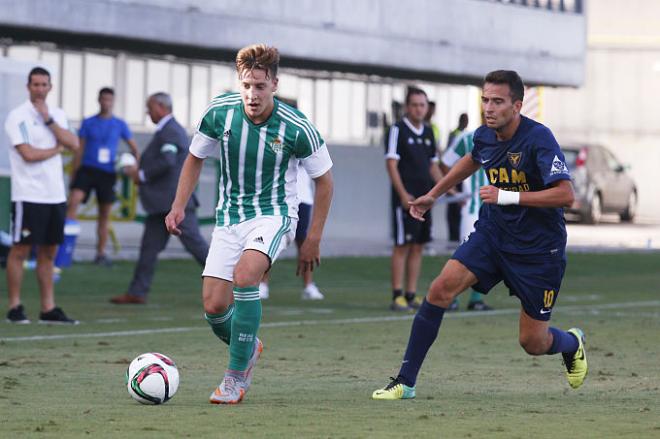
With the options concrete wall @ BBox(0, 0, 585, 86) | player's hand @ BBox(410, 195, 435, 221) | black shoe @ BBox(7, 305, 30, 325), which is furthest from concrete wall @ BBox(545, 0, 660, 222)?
player's hand @ BBox(410, 195, 435, 221)

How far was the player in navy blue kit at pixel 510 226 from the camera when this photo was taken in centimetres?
884

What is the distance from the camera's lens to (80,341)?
40.3 feet

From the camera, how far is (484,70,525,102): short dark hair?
8.87 m

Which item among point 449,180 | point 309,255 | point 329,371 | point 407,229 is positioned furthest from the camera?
point 407,229

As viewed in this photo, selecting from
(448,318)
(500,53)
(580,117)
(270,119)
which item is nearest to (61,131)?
(448,318)

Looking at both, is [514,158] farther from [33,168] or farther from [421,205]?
[33,168]

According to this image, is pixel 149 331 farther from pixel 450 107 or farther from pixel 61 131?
pixel 450 107

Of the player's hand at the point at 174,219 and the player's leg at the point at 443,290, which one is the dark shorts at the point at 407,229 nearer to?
the player's leg at the point at 443,290

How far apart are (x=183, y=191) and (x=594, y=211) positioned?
28652mm

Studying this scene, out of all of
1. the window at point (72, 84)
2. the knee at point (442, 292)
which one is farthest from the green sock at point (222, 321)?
the window at point (72, 84)

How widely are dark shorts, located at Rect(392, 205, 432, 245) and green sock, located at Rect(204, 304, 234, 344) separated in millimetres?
6545

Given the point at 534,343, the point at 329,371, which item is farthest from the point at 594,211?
the point at 534,343

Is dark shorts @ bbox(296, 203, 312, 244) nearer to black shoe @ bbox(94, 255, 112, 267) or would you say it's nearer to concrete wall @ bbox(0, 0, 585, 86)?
black shoe @ bbox(94, 255, 112, 267)

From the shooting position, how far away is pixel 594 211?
36.9 metres
